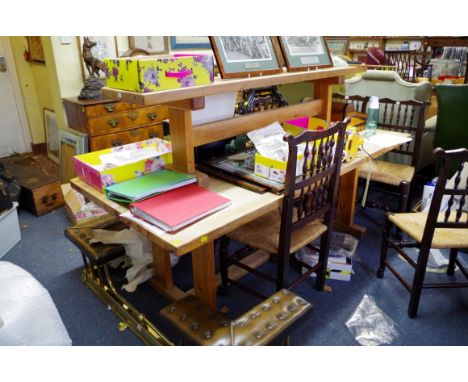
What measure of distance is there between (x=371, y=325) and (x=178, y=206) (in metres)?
1.16

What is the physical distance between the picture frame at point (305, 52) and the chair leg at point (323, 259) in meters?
0.86

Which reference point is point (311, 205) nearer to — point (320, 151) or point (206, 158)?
point (320, 151)

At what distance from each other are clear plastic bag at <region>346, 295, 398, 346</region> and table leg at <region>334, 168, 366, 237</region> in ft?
2.44

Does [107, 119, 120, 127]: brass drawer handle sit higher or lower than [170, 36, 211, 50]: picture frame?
lower

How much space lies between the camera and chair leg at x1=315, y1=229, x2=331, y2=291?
78.2 inches

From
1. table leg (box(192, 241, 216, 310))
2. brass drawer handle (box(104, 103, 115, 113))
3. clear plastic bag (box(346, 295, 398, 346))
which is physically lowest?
clear plastic bag (box(346, 295, 398, 346))

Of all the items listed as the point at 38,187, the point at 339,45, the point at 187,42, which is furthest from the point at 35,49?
the point at 339,45

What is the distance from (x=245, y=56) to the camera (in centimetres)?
171

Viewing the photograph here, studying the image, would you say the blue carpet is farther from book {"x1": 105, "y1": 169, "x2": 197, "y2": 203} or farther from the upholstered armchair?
the upholstered armchair

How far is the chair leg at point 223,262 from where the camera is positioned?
203cm

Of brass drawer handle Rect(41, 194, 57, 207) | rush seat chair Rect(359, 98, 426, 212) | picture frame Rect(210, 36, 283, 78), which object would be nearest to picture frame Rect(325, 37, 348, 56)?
rush seat chair Rect(359, 98, 426, 212)

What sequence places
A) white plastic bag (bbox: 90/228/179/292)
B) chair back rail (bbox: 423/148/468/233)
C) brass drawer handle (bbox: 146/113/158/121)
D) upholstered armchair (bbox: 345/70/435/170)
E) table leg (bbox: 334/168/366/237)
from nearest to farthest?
chair back rail (bbox: 423/148/468/233) < white plastic bag (bbox: 90/228/179/292) < table leg (bbox: 334/168/366/237) < upholstered armchair (bbox: 345/70/435/170) < brass drawer handle (bbox: 146/113/158/121)

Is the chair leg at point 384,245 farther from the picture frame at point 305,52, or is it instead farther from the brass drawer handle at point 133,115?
the brass drawer handle at point 133,115

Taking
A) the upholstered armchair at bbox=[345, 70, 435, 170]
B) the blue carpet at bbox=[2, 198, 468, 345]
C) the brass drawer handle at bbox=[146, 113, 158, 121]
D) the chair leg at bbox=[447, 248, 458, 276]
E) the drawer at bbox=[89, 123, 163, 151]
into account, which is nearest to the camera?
the blue carpet at bbox=[2, 198, 468, 345]
